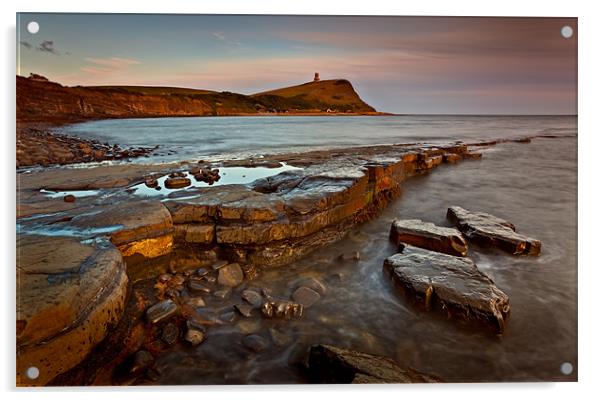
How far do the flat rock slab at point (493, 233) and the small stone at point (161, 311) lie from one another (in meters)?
2.61

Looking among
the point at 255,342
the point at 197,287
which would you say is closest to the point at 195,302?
the point at 197,287

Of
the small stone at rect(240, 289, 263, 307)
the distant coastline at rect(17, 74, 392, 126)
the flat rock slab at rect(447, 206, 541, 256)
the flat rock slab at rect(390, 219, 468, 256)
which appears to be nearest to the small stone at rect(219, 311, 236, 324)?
the small stone at rect(240, 289, 263, 307)

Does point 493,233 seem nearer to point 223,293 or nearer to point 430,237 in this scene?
point 430,237

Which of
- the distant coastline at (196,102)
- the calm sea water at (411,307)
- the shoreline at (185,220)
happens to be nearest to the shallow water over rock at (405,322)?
the calm sea water at (411,307)

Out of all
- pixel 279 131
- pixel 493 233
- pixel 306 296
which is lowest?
pixel 306 296

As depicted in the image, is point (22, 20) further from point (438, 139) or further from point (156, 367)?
point (438, 139)

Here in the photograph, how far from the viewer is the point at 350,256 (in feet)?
10.1

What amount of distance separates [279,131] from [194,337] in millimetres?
2869

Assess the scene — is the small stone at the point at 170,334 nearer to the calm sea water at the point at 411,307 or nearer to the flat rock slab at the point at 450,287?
the calm sea water at the point at 411,307

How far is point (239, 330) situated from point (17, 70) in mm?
2477

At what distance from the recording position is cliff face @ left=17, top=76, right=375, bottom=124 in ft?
10.4

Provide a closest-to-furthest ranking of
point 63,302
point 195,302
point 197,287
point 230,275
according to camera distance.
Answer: point 63,302 < point 195,302 < point 197,287 < point 230,275

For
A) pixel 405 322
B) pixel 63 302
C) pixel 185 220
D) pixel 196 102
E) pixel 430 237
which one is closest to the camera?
pixel 63 302

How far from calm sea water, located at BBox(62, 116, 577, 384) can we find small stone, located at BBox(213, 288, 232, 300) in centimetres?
8
